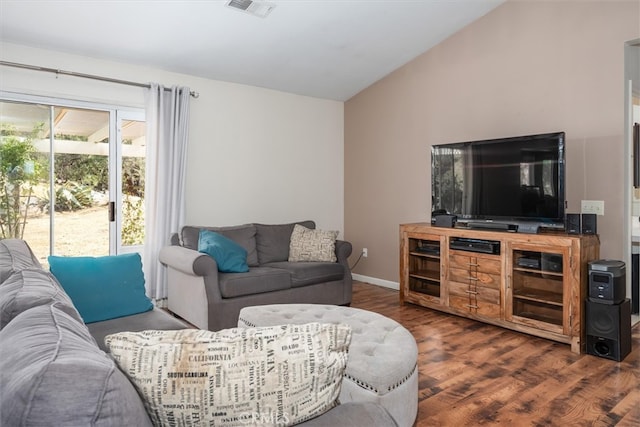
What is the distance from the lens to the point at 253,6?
3.34 m

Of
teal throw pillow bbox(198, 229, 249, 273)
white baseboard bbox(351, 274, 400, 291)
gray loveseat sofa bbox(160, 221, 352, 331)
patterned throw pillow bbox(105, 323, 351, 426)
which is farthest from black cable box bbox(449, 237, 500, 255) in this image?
patterned throw pillow bbox(105, 323, 351, 426)

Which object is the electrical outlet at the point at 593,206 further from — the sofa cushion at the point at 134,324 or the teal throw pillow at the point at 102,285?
the teal throw pillow at the point at 102,285

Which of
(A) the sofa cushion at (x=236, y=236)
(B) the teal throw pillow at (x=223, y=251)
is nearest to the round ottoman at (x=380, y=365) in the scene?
(B) the teal throw pillow at (x=223, y=251)

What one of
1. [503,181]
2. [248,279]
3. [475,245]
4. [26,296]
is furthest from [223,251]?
[503,181]

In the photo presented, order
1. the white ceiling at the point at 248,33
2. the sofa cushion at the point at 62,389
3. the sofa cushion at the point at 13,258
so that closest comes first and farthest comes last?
the sofa cushion at the point at 62,389, the sofa cushion at the point at 13,258, the white ceiling at the point at 248,33

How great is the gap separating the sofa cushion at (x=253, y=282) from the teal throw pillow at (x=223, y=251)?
8cm

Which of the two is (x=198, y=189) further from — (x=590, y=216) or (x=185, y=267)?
(x=590, y=216)

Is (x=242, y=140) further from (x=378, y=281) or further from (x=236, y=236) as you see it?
(x=378, y=281)

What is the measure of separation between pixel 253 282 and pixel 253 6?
2295mm

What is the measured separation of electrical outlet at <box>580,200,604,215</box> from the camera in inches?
133

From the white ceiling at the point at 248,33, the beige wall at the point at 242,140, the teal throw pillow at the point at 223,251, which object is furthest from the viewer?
the beige wall at the point at 242,140

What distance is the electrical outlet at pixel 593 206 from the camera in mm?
3383

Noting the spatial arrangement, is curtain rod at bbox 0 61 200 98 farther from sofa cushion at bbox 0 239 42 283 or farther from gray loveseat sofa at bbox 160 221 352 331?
sofa cushion at bbox 0 239 42 283

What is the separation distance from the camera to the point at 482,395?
2.35 meters
